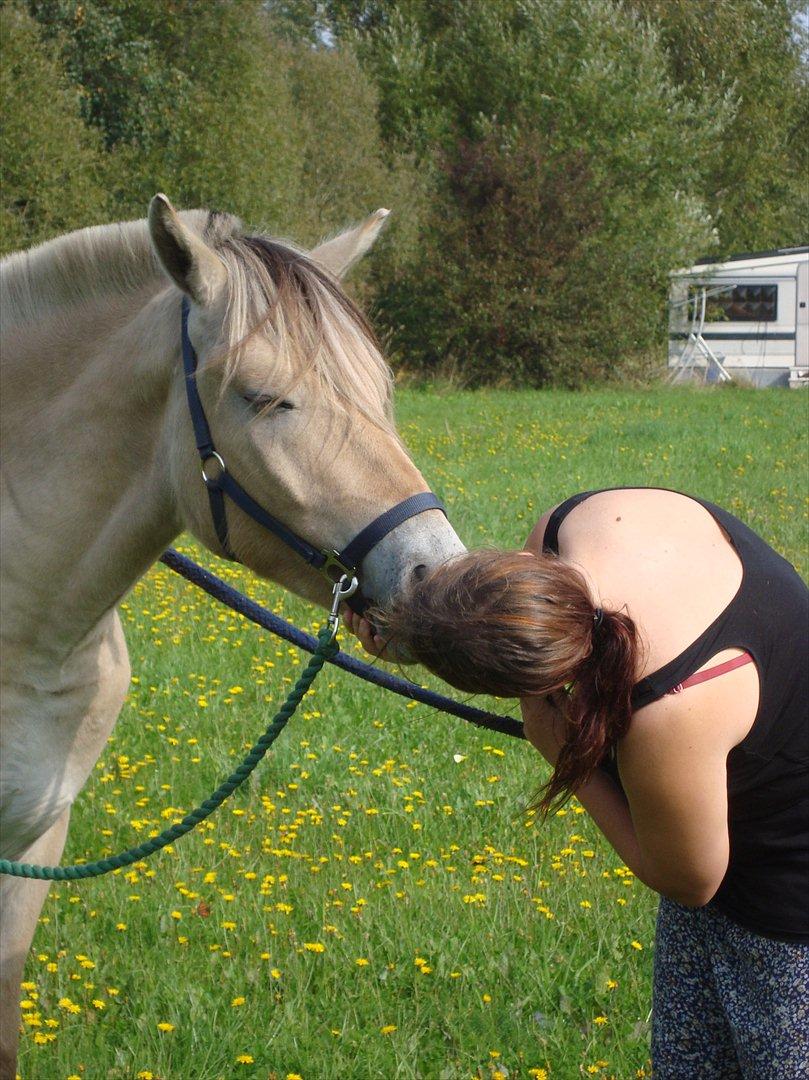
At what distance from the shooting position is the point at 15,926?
2.85 m

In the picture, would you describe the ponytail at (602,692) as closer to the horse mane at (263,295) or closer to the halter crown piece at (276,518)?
the halter crown piece at (276,518)

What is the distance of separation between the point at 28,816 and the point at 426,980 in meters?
1.15

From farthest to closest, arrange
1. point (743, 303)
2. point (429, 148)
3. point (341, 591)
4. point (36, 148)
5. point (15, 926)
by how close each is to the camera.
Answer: point (429, 148), point (743, 303), point (36, 148), point (15, 926), point (341, 591)

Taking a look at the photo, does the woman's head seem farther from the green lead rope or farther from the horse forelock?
the horse forelock

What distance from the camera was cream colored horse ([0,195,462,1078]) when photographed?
212 centimetres

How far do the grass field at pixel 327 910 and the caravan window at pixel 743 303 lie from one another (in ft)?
79.9

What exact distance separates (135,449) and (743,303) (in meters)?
27.9

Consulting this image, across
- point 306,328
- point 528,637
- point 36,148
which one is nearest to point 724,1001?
point 528,637

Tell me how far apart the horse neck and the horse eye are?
0.86 ft

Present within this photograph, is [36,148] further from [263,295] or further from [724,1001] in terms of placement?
[724,1001]

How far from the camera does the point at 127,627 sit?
6.10 m

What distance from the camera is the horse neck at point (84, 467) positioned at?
2410mm

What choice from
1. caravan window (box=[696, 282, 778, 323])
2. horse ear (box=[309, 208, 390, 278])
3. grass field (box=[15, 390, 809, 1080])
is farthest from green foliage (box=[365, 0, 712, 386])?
horse ear (box=[309, 208, 390, 278])

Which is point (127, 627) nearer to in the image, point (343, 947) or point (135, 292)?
point (343, 947)
